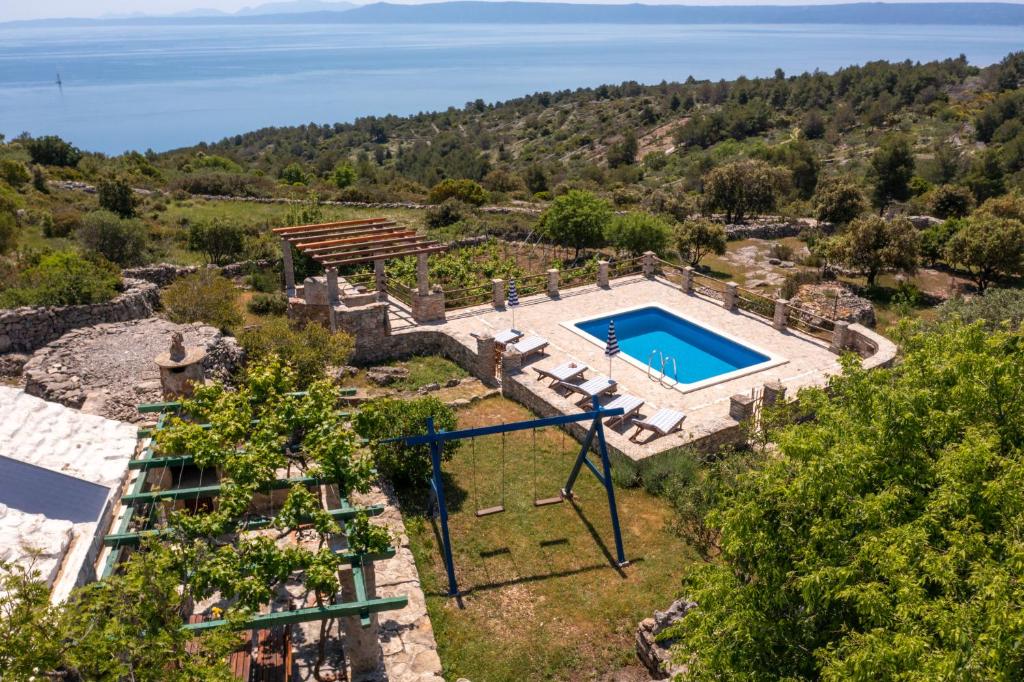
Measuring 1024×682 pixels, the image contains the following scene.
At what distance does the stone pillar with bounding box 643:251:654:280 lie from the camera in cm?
2683

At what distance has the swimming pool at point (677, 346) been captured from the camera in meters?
19.8

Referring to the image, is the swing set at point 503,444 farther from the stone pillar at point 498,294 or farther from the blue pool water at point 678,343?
the stone pillar at point 498,294

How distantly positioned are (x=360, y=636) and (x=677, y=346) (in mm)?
15686

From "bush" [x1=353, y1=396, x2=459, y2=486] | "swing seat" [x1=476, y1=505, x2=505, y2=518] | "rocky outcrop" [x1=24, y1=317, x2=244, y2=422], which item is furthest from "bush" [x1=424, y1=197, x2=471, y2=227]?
"swing seat" [x1=476, y1=505, x2=505, y2=518]

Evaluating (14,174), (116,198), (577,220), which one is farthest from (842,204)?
(14,174)

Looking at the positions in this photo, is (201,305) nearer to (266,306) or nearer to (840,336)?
(266,306)

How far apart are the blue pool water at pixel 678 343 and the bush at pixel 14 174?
33172 mm

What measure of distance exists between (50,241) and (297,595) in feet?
80.4

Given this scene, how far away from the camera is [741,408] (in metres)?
15.9

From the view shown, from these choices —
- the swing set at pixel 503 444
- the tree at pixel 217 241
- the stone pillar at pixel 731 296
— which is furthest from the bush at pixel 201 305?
the stone pillar at pixel 731 296

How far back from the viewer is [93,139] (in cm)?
17750

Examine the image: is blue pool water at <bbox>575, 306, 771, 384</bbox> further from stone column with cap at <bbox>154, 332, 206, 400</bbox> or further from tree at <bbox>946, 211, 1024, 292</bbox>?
tree at <bbox>946, 211, 1024, 292</bbox>

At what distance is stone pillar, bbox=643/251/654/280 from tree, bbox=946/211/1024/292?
12.2m

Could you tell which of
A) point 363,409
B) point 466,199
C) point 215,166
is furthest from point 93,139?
point 363,409
